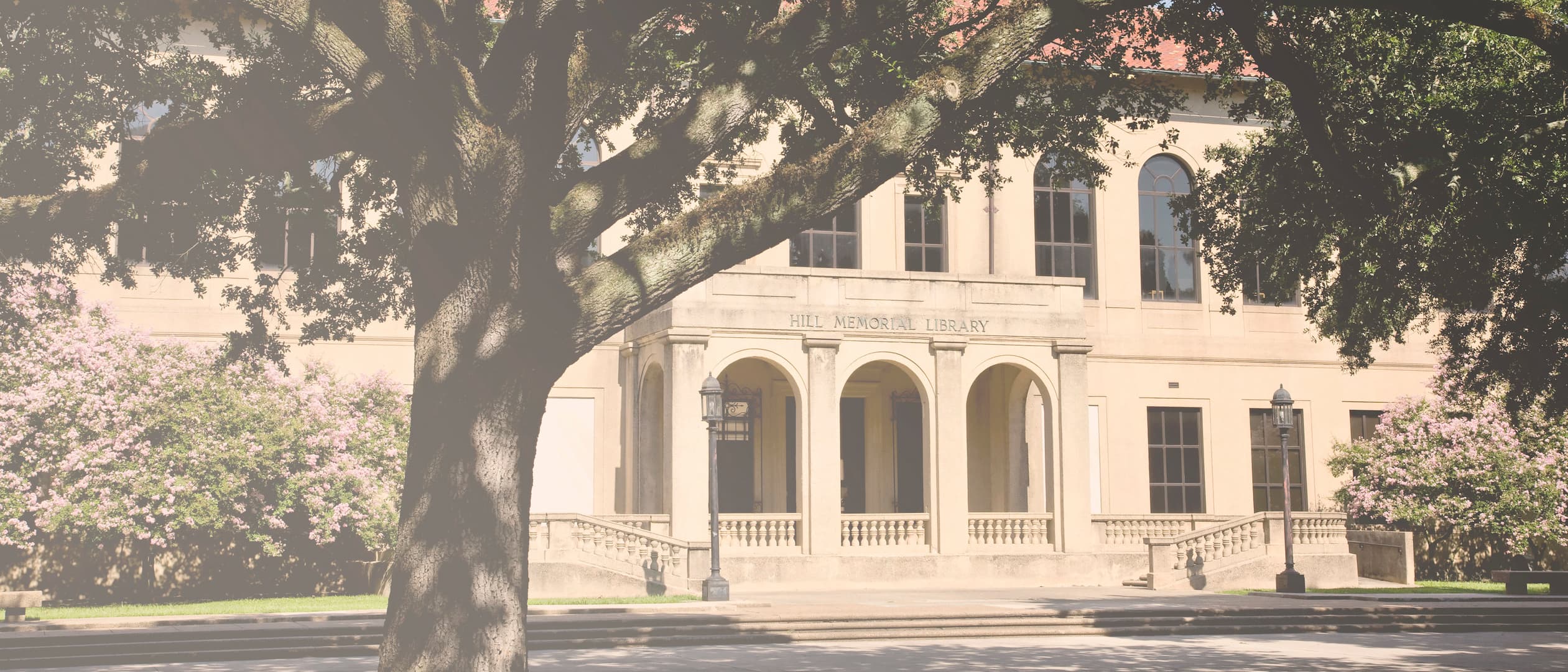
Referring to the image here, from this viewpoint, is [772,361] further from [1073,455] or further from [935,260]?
[935,260]

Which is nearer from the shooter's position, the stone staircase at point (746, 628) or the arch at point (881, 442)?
the stone staircase at point (746, 628)

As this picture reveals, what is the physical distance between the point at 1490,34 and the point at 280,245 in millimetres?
14209

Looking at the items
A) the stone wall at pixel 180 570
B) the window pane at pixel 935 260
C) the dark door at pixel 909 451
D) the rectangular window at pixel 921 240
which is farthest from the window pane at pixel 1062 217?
the stone wall at pixel 180 570

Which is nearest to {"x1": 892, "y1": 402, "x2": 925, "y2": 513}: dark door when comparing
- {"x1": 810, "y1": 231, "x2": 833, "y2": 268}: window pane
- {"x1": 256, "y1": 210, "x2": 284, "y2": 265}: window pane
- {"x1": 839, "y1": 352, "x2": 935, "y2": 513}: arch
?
{"x1": 839, "y1": 352, "x2": 935, "y2": 513}: arch

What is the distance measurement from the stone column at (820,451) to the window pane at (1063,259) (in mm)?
8543

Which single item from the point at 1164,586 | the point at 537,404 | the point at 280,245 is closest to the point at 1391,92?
the point at 537,404

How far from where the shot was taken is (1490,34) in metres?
17.1

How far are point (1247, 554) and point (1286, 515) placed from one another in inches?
77.1

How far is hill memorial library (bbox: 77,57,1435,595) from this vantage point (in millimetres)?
28531

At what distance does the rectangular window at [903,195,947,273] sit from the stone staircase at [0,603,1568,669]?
13153 mm

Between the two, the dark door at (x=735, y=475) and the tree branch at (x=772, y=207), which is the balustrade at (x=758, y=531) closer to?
the dark door at (x=735, y=475)

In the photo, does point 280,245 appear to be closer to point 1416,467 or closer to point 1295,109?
point 1295,109

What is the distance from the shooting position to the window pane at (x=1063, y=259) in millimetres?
35656

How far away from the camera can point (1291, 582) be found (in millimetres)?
27812
